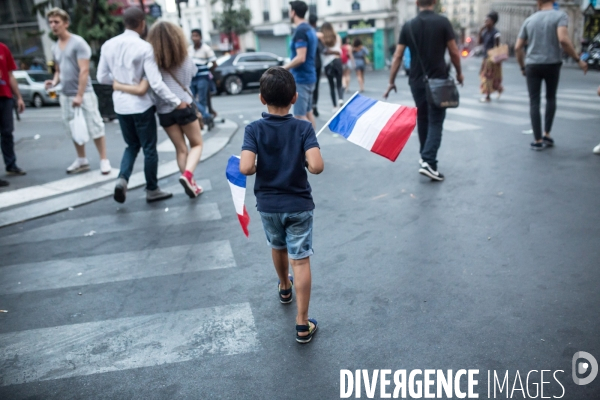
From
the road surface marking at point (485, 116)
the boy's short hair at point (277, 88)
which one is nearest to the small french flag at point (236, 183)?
the boy's short hair at point (277, 88)

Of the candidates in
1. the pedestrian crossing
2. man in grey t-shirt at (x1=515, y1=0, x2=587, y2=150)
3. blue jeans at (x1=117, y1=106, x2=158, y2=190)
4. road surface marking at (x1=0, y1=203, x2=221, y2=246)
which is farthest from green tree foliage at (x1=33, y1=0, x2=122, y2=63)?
the pedestrian crossing

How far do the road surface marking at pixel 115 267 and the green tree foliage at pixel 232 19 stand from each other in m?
44.3

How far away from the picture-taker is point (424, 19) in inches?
248

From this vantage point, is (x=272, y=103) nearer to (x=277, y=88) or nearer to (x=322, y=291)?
(x=277, y=88)

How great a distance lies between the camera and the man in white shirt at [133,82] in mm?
5887

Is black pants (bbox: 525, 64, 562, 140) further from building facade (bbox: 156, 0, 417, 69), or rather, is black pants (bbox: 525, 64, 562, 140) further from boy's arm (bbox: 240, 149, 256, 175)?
building facade (bbox: 156, 0, 417, 69)

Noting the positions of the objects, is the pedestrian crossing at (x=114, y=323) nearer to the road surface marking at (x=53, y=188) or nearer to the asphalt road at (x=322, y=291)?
the asphalt road at (x=322, y=291)

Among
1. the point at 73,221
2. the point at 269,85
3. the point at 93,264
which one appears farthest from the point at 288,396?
the point at 73,221

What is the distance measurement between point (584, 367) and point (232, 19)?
1860 inches

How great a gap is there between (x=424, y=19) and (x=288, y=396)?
4759 mm

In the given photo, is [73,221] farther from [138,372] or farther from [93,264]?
[138,372]

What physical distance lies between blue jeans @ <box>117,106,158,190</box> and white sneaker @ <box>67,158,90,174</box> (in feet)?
6.25

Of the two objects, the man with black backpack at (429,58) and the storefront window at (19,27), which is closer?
the man with black backpack at (429,58)

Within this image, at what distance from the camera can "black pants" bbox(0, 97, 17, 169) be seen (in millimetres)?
7559
